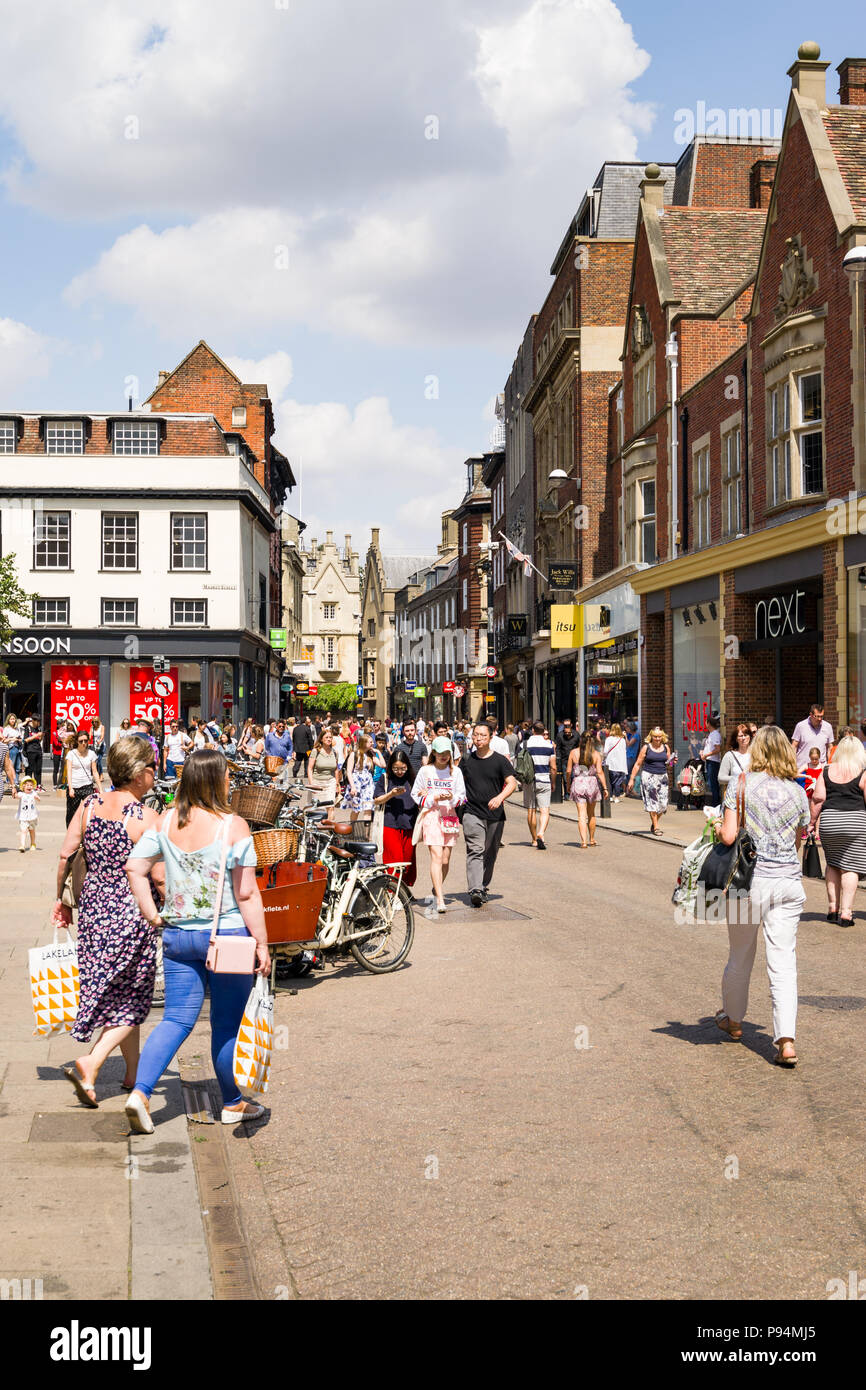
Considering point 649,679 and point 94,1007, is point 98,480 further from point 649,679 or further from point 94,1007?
point 94,1007

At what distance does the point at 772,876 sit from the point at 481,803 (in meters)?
6.09

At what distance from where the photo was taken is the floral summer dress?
648 centimetres

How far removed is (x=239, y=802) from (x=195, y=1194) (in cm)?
506

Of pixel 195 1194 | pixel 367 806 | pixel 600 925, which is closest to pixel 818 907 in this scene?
pixel 600 925

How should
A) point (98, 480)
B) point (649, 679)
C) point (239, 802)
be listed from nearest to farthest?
point (239, 802)
point (649, 679)
point (98, 480)

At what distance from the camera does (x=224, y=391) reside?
56.7 m

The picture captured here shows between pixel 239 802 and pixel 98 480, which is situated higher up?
pixel 98 480

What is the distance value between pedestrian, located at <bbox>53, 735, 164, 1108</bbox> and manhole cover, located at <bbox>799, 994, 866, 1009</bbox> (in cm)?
442

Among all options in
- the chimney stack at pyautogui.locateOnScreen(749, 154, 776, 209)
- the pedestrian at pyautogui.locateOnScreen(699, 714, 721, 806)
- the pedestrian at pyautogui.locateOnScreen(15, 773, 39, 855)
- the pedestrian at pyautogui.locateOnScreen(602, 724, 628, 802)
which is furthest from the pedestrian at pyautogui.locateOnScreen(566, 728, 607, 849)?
the chimney stack at pyautogui.locateOnScreen(749, 154, 776, 209)

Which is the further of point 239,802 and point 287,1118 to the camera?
point 239,802

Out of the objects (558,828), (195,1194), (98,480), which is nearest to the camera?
(195,1194)

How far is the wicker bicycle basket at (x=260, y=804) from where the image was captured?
9961 mm

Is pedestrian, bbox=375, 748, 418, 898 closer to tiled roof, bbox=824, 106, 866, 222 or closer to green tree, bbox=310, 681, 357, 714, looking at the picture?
A: tiled roof, bbox=824, 106, 866, 222

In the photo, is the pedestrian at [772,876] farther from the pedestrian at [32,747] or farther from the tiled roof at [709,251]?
the pedestrian at [32,747]
